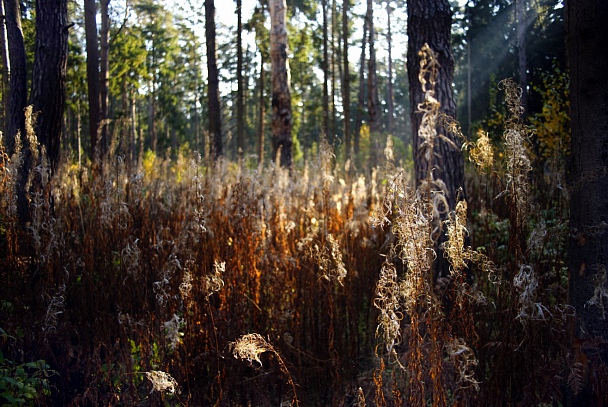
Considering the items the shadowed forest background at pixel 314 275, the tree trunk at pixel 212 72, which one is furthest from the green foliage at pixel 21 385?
the tree trunk at pixel 212 72

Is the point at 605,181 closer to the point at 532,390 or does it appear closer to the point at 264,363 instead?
the point at 532,390

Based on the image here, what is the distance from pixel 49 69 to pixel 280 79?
15.0 ft

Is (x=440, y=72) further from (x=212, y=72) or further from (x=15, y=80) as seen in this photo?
(x=212, y=72)

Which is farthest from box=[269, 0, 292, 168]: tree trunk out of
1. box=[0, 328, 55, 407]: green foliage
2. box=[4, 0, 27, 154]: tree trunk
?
box=[0, 328, 55, 407]: green foliage

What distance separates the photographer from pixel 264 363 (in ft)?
11.1

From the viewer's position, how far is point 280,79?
896 centimetres

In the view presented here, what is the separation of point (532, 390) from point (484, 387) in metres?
0.38

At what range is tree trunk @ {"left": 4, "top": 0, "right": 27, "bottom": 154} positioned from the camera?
4.98m

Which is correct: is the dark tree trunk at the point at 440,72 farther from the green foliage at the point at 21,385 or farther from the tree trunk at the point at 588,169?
the green foliage at the point at 21,385

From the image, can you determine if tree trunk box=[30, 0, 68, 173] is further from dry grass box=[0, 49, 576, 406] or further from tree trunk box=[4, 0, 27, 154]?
dry grass box=[0, 49, 576, 406]

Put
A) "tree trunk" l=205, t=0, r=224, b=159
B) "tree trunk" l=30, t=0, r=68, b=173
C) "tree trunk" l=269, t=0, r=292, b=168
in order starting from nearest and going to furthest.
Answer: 1. "tree trunk" l=30, t=0, r=68, b=173
2. "tree trunk" l=269, t=0, r=292, b=168
3. "tree trunk" l=205, t=0, r=224, b=159

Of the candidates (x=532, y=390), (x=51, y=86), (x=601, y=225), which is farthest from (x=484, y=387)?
(x=51, y=86)

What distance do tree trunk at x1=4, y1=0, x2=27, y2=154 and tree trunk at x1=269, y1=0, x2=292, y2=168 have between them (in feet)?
13.7

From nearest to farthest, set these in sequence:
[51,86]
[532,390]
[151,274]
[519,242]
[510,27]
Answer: [532,390]
[519,242]
[151,274]
[51,86]
[510,27]
